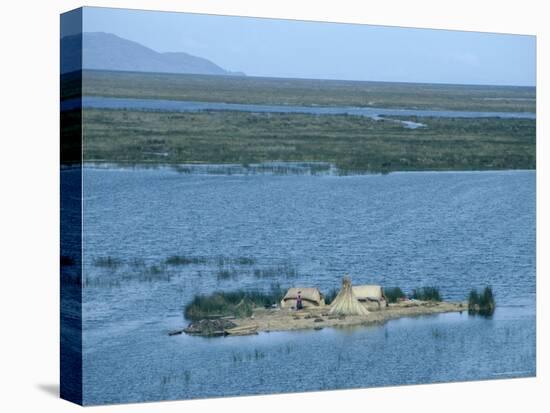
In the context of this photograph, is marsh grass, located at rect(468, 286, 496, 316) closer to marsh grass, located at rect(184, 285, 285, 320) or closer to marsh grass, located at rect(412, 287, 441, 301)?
marsh grass, located at rect(412, 287, 441, 301)

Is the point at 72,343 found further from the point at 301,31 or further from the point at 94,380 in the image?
the point at 301,31

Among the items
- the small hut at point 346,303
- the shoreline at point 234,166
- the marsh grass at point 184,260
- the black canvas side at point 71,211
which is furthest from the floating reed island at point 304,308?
the shoreline at point 234,166

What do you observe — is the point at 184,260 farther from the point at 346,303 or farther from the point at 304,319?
the point at 346,303

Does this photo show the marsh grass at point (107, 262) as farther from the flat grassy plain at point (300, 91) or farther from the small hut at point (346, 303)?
the small hut at point (346, 303)

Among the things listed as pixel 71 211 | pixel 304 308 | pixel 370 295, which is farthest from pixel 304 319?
pixel 71 211

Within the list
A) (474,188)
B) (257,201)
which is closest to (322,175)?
(257,201)
